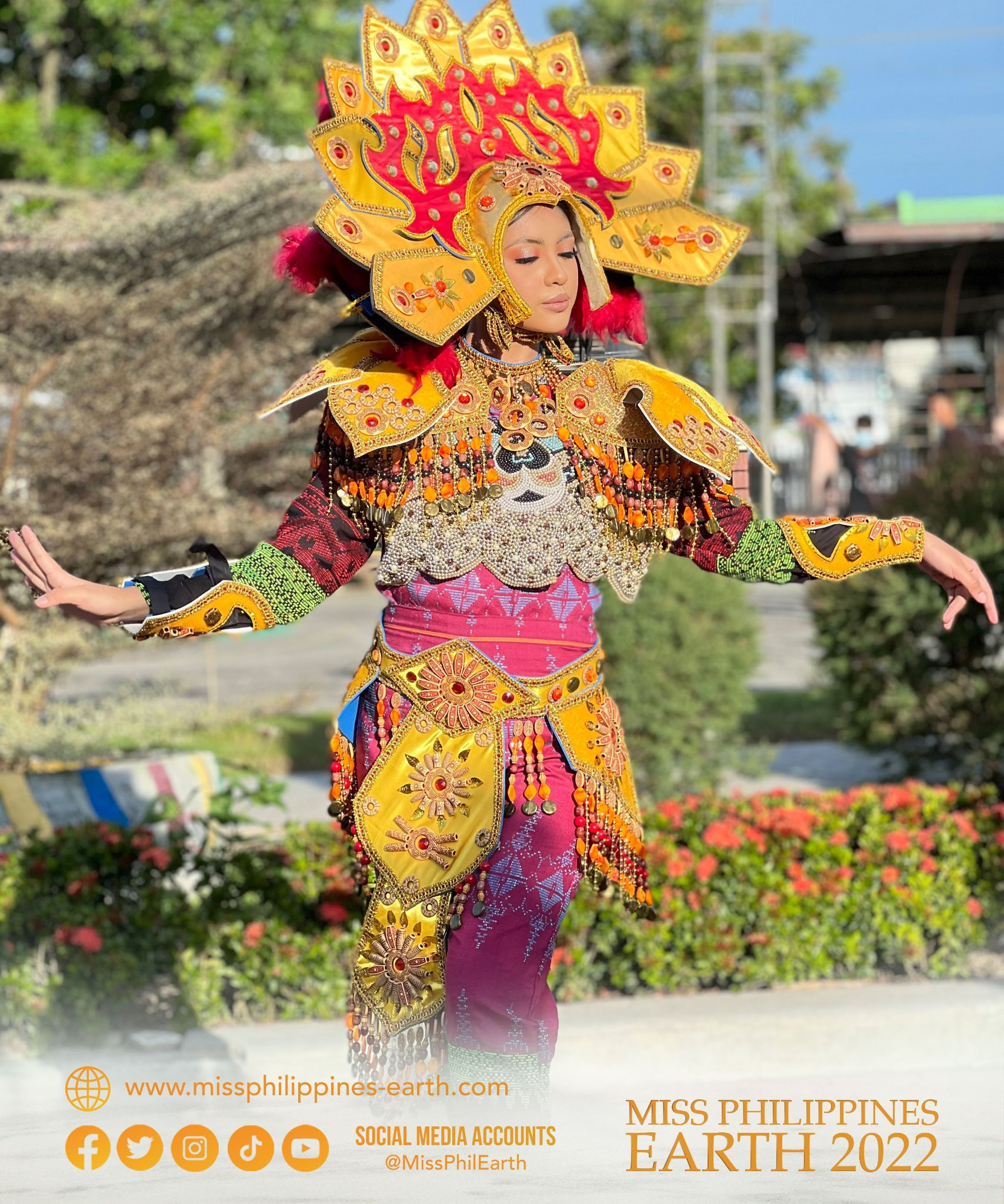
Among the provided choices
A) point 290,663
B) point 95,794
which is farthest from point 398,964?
point 290,663

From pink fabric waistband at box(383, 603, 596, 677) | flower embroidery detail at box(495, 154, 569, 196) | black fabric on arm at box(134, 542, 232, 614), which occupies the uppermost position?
flower embroidery detail at box(495, 154, 569, 196)

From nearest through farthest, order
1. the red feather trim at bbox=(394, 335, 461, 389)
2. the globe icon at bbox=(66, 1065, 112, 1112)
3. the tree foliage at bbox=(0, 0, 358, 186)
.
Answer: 1. the red feather trim at bbox=(394, 335, 461, 389)
2. the globe icon at bbox=(66, 1065, 112, 1112)
3. the tree foliage at bbox=(0, 0, 358, 186)

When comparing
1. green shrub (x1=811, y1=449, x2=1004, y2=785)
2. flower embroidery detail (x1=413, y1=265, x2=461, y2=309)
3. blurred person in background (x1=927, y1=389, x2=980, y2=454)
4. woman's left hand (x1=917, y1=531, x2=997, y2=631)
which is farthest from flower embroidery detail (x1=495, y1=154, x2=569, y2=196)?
blurred person in background (x1=927, y1=389, x2=980, y2=454)

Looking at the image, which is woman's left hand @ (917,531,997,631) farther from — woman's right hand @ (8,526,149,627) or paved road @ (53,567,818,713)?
paved road @ (53,567,818,713)

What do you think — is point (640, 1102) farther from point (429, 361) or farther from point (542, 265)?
point (542, 265)

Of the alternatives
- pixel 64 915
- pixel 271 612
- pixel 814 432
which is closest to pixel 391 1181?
pixel 271 612

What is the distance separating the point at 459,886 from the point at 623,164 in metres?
1.61

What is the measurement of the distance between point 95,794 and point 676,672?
239 cm

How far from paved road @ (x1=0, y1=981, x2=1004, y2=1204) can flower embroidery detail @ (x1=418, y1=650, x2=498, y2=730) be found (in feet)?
2.56

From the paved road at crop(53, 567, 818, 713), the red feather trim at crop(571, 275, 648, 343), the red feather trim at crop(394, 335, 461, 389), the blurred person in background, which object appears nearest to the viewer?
the red feather trim at crop(394, 335, 461, 389)

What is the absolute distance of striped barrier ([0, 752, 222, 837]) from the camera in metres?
5.15

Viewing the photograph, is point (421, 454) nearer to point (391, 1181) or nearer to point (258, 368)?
point (391, 1181)

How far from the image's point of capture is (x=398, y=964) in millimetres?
3023

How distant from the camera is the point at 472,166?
3.04 meters
